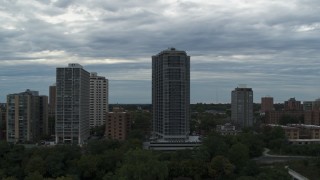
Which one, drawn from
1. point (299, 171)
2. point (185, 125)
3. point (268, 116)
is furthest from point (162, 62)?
point (268, 116)

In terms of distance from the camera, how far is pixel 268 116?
69.5m

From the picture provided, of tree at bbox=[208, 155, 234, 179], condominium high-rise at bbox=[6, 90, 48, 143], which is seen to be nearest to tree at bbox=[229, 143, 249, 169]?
tree at bbox=[208, 155, 234, 179]

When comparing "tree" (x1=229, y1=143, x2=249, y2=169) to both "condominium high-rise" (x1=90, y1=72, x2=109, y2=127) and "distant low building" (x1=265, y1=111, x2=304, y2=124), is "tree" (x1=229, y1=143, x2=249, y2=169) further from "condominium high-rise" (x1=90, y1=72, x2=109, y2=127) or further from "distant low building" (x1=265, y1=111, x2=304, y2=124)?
"distant low building" (x1=265, y1=111, x2=304, y2=124)

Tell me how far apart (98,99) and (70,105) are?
14195 millimetres

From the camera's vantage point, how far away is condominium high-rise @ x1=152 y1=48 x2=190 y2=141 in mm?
45875

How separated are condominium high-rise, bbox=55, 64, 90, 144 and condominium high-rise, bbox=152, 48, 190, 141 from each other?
8.17 m

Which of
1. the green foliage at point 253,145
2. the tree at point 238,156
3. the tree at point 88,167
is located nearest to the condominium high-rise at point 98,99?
the green foliage at point 253,145

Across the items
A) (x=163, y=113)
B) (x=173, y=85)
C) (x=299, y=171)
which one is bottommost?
(x=299, y=171)

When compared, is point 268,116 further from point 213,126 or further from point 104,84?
point 104,84

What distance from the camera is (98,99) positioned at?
6147cm

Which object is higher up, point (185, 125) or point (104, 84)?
point (104, 84)

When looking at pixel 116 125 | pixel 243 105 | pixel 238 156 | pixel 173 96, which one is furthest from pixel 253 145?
pixel 243 105

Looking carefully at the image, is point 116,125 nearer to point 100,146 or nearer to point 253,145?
point 100,146

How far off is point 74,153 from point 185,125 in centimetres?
1783
